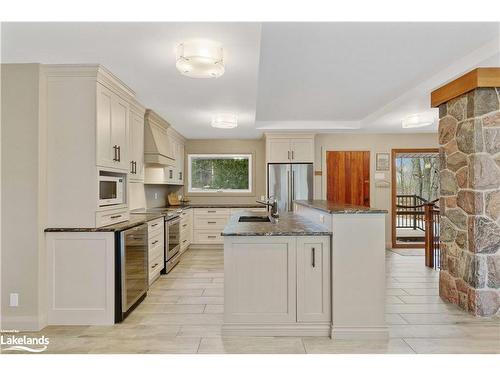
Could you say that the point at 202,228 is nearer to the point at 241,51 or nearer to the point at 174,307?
the point at 174,307

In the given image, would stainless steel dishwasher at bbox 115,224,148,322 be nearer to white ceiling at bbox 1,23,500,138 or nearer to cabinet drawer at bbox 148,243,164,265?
cabinet drawer at bbox 148,243,164,265

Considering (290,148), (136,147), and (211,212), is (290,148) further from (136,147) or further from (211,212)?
(136,147)

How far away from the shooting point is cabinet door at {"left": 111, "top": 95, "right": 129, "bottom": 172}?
3204 mm

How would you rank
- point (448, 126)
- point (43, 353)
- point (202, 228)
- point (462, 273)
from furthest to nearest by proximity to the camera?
1. point (202, 228)
2. point (448, 126)
3. point (462, 273)
4. point (43, 353)

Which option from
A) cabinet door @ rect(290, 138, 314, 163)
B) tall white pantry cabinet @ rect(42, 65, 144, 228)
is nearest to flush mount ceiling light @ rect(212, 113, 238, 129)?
tall white pantry cabinet @ rect(42, 65, 144, 228)

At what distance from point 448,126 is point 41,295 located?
14.2 feet

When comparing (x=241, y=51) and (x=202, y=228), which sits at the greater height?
(x=241, y=51)

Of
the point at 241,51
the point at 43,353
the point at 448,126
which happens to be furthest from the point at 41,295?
the point at 448,126

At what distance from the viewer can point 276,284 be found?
2.60 metres

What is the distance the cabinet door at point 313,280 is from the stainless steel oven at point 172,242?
2462 mm

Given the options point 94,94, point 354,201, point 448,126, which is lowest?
point 354,201

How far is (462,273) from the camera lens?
3.12m

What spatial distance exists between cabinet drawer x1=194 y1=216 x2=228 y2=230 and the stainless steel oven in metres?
1.03

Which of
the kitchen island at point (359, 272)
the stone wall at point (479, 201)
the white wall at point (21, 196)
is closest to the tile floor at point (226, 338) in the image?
the kitchen island at point (359, 272)
